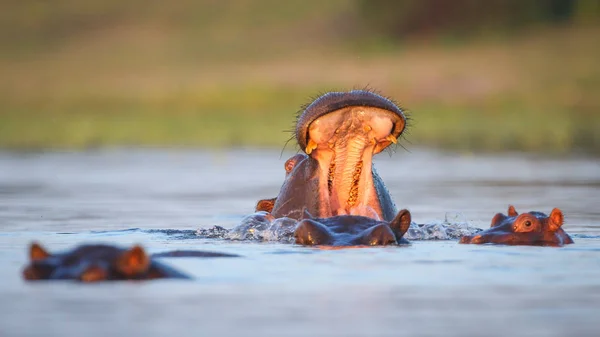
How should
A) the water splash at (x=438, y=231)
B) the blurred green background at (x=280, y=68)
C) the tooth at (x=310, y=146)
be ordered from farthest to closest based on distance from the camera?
1. the blurred green background at (x=280, y=68)
2. the water splash at (x=438, y=231)
3. the tooth at (x=310, y=146)

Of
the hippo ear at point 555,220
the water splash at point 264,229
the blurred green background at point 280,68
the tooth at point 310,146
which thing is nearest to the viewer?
the hippo ear at point 555,220

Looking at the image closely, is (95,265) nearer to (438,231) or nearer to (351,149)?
(351,149)

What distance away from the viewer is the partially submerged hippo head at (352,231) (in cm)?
853

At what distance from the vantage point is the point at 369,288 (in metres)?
7.15

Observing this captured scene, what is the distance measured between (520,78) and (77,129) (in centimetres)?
1062

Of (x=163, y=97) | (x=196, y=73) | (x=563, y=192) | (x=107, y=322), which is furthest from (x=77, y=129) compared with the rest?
(x=107, y=322)

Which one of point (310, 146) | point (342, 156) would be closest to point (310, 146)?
point (310, 146)

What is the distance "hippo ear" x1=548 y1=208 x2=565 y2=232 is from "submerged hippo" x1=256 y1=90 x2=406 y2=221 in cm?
97

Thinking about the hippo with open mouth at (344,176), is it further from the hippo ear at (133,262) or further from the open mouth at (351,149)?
the hippo ear at (133,262)

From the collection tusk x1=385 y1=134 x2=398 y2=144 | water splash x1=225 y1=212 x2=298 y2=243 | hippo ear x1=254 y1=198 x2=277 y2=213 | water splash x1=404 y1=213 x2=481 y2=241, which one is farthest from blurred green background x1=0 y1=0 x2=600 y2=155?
tusk x1=385 y1=134 x2=398 y2=144

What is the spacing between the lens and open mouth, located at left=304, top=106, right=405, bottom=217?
870 centimetres

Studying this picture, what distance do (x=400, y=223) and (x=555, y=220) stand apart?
0.90m

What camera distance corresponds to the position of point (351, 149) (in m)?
8.84

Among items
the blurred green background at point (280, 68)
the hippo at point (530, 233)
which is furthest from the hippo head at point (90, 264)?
the blurred green background at point (280, 68)
